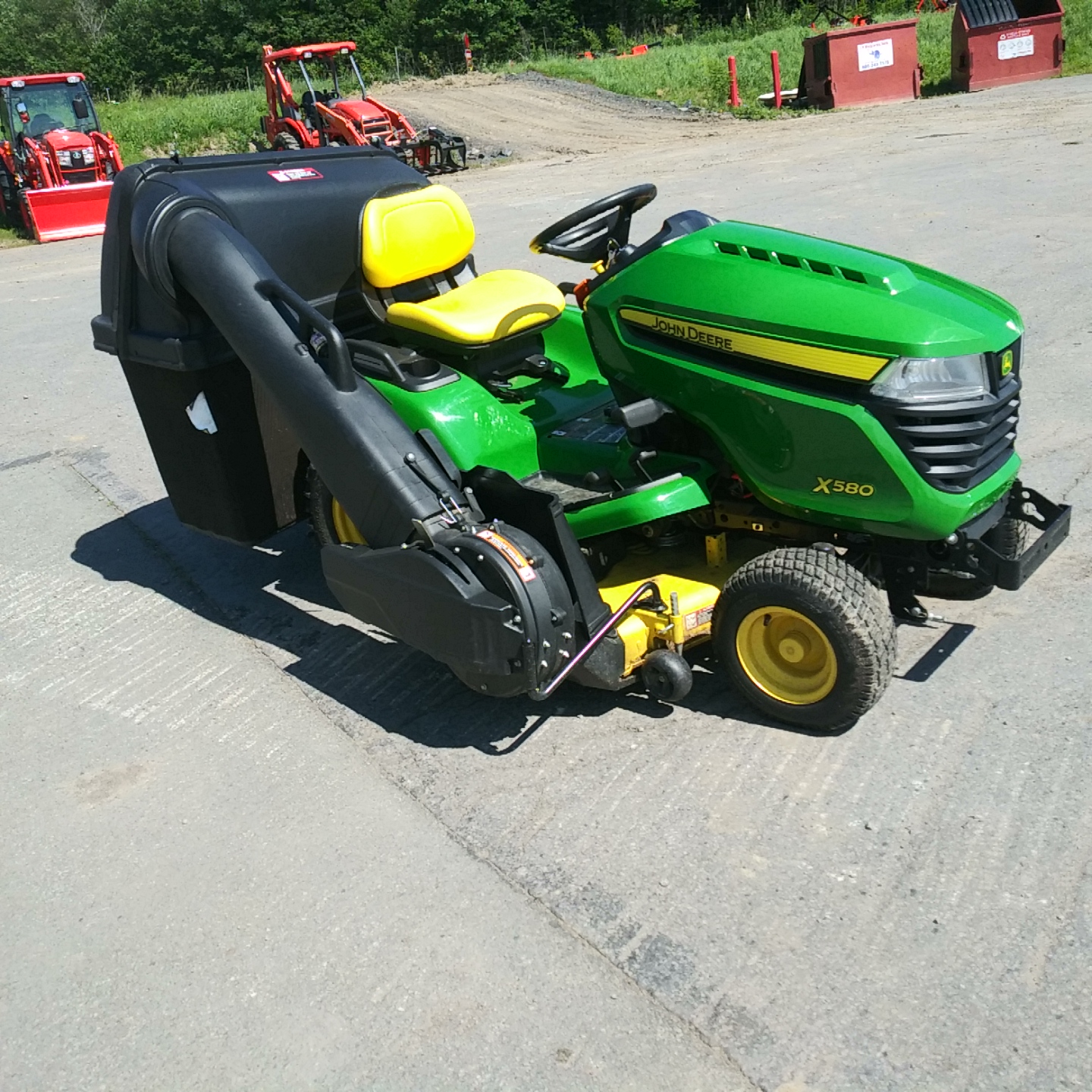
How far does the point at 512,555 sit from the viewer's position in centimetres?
306

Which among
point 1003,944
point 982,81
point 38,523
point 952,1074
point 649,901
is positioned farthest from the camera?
point 982,81

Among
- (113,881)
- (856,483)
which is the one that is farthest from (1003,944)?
(113,881)

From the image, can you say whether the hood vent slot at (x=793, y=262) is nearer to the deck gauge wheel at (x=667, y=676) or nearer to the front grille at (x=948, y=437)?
the front grille at (x=948, y=437)

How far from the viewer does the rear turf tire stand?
4.07 m

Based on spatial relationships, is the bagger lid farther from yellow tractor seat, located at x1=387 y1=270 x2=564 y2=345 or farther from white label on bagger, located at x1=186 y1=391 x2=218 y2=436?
yellow tractor seat, located at x1=387 y1=270 x2=564 y2=345

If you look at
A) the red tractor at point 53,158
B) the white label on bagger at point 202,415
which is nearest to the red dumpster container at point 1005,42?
the red tractor at point 53,158

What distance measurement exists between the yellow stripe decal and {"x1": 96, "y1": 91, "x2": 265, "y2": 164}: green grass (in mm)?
21307

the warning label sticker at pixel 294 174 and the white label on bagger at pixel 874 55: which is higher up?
the warning label sticker at pixel 294 174

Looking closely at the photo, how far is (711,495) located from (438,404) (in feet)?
2.92

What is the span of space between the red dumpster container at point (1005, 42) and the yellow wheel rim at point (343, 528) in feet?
61.0

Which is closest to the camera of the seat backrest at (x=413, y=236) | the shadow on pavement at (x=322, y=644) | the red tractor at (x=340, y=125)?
the shadow on pavement at (x=322, y=644)

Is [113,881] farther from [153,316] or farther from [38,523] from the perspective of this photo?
[38,523]

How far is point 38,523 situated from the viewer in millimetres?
5320

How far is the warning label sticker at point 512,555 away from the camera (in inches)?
119
